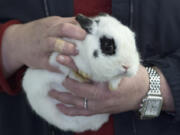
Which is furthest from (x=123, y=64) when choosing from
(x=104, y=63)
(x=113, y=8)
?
(x=113, y=8)

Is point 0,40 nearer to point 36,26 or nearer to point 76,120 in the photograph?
point 36,26

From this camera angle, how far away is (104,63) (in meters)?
0.65

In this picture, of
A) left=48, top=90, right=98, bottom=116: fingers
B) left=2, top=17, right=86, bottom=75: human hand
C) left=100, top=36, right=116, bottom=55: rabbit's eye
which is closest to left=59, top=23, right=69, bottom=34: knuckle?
left=2, top=17, right=86, bottom=75: human hand

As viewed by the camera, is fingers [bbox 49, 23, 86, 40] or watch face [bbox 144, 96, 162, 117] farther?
watch face [bbox 144, 96, 162, 117]

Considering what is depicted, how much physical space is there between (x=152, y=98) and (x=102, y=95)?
178 mm

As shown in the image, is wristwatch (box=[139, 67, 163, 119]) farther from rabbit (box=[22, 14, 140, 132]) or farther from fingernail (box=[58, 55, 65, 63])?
fingernail (box=[58, 55, 65, 63])

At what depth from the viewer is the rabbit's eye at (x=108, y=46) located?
0.64m

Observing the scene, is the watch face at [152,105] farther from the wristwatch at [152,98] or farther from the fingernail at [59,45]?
the fingernail at [59,45]

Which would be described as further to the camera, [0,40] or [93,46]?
[0,40]

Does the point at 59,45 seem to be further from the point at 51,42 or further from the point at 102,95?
the point at 102,95

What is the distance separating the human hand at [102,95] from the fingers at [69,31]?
0.47ft

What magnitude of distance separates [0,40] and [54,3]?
22 cm

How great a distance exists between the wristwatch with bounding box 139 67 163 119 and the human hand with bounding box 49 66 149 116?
0.05 ft

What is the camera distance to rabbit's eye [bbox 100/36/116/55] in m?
0.64
